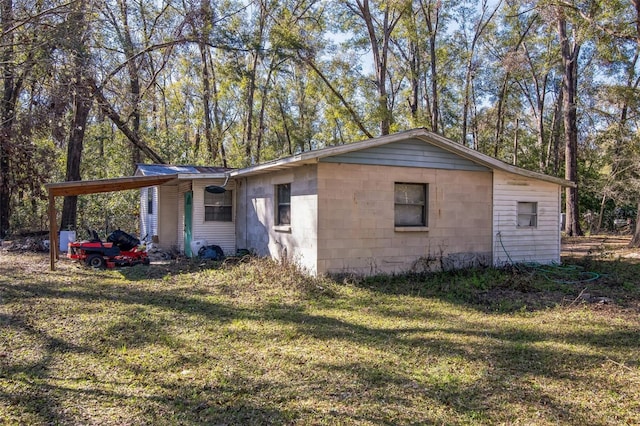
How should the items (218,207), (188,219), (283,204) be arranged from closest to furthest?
(283,204) → (218,207) → (188,219)

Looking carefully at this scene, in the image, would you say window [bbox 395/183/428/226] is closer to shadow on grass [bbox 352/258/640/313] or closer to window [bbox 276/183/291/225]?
shadow on grass [bbox 352/258/640/313]

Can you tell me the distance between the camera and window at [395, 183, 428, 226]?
998cm

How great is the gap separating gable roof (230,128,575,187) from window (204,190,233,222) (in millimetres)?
1750

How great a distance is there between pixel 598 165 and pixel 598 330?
85.5 ft

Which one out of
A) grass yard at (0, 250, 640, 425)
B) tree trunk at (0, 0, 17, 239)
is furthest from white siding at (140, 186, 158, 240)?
grass yard at (0, 250, 640, 425)

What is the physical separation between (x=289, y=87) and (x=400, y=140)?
2404cm

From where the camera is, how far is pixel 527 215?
11773mm

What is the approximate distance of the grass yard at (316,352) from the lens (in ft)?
11.7

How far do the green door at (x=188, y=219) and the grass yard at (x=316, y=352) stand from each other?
14.6ft

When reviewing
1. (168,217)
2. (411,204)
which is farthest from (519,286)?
(168,217)

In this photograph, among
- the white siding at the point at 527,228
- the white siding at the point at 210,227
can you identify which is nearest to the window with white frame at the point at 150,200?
the white siding at the point at 210,227

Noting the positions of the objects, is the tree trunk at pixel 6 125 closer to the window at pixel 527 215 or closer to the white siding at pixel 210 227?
the white siding at pixel 210 227

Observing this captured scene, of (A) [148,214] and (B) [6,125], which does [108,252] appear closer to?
(A) [148,214]

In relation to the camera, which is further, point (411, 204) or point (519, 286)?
point (411, 204)
